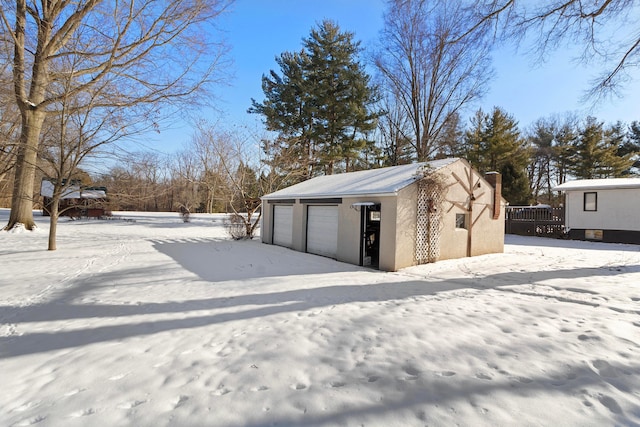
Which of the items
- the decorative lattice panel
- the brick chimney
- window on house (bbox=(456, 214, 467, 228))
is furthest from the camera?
the brick chimney

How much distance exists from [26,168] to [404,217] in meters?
14.1

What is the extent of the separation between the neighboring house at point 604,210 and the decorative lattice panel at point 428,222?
486 inches

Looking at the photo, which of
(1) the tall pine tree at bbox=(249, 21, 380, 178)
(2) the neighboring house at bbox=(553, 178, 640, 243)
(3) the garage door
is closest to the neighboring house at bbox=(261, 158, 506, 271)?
(3) the garage door

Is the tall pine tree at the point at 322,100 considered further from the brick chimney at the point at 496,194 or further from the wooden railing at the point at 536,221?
the brick chimney at the point at 496,194

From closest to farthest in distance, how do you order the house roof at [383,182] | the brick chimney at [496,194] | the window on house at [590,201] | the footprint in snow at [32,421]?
the footprint in snow at [32,421], the house roof at [383,182], the brick chimney at [496,194], the window on house at [590,201]

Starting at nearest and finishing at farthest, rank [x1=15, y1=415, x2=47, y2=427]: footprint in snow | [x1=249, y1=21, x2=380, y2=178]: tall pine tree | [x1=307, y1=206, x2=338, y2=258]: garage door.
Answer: [x1=15, y1=415, x2=47, y2=427]: footprint in snow, [x1=307, y1=206, x2=338, y2=258]: garage door, [x1=249, y1=21, x2=380, y2=178]: tall pine tree

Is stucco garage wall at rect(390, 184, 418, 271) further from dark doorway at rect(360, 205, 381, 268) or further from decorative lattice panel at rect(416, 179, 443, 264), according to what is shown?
dark doorway at rect(360, 205, 381, 268)

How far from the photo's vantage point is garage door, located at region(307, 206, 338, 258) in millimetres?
10578

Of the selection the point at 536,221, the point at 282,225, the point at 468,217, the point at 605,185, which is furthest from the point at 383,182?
the point at 536,221

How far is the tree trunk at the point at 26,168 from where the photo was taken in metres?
11.0

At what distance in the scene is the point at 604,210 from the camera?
16141 mm

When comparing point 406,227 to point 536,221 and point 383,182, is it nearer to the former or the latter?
point 383,182

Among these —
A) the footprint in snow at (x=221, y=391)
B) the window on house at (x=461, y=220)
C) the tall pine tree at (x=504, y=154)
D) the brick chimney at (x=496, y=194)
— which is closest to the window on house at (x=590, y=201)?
the tall pine tree at (x=504, y=154)

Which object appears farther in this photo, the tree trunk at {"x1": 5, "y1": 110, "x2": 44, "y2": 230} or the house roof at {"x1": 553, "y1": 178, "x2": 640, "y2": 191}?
the house roof at {"x1": 553, "y1": 178, "x2": 640, "y2": 191}
